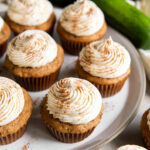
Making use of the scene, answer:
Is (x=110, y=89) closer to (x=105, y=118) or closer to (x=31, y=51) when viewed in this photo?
(x=105, y=118)

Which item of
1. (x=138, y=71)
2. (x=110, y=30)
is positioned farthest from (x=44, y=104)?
(x=110, y=30)

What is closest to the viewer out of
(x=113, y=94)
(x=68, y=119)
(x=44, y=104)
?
(x=68, y=119)

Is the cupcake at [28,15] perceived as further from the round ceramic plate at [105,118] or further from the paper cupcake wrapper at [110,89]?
the paper cupcake wrapper at [110,89]

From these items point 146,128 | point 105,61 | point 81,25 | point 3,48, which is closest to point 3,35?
point 3,48

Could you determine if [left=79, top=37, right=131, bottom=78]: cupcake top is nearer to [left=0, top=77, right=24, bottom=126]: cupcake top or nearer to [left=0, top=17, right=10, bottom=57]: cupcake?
[left=0, top=77, right=24, bottom=126]: cupcake top

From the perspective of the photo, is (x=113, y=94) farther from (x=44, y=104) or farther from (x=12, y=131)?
(x=12, y=131)

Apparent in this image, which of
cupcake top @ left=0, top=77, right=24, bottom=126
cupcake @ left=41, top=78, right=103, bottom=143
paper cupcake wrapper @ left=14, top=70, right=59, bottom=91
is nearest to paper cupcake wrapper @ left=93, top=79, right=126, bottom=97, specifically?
cupcake @ left=41, top=78, right=103, bottom=143

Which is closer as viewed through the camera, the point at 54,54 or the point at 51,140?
the point at 51,140
